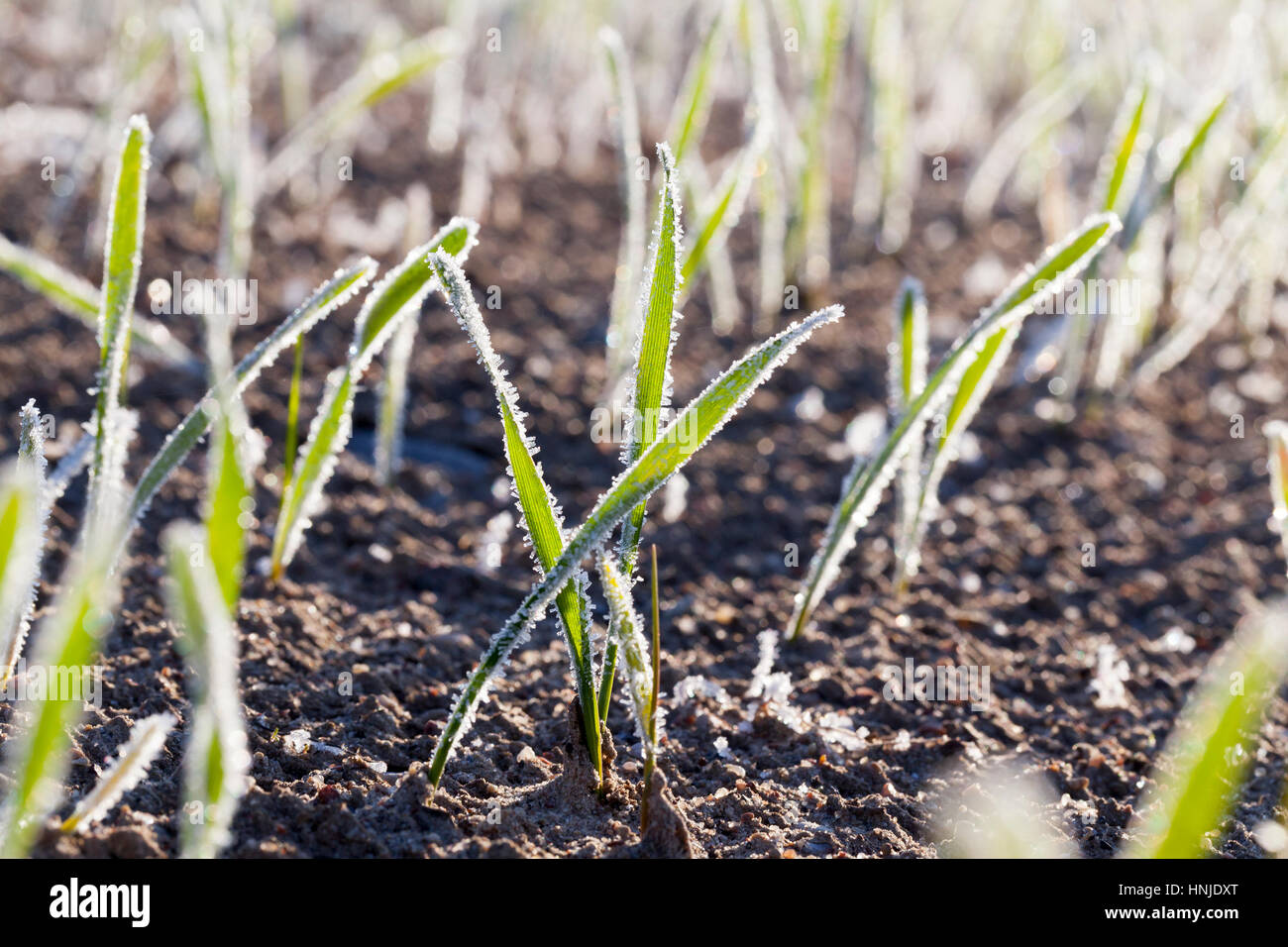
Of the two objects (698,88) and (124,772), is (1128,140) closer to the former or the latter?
(698,88)

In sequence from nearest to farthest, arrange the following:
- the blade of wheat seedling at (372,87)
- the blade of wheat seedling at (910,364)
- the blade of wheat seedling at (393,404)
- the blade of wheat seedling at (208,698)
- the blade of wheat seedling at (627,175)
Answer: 1. the blade of wheat seedling at (208,698)
2. the blade of wheat seedling at (910,364)
3. the blade of wheat seedling at (393,404)
4. the blade of wheat seedling at (627,175)
5. the blade of wheat seedling at (372,87)

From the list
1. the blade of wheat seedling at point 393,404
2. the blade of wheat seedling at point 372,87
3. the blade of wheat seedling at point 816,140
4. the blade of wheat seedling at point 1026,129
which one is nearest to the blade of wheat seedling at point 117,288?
the blade of wheat seedling at point 393,404

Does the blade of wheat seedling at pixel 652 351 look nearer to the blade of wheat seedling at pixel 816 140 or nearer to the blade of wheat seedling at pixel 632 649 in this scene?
the blade of wheat seedling at pixel 632 649

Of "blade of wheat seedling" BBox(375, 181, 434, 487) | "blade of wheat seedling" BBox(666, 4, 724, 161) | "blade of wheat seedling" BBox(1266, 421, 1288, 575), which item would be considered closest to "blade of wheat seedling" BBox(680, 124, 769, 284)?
"blade of wheat seedling" BBox(666, 4, 724, 161)

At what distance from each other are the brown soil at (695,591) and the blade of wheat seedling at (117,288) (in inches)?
6.7

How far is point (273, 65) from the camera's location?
10.2 ft

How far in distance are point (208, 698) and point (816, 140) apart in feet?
5.23

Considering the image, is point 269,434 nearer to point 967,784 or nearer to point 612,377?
point 612,377

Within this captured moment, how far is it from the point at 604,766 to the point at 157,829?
0.32 metres

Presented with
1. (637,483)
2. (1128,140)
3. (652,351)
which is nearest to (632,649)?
(637,483)

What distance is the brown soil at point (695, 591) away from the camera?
0.87m
